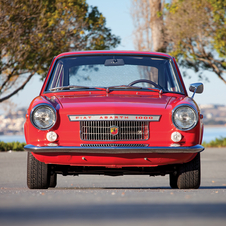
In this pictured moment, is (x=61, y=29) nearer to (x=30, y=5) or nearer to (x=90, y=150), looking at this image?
(x=30, y=5)

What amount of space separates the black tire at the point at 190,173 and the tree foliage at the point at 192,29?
15.3 m

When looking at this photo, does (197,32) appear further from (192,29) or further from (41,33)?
(41,33)

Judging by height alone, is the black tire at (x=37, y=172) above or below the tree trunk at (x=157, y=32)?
below

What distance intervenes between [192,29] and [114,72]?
15.9 meters

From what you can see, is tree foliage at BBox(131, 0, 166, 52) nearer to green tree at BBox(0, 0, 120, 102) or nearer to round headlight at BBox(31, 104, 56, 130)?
green tree at BBox(0, 0, 120, 102)

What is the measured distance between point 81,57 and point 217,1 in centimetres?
1491

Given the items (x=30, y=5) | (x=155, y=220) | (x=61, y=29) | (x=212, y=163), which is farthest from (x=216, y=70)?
(x=155, y=220)

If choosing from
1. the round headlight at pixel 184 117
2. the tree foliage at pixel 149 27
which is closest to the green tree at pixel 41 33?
the tree foliage at pixel 149 27

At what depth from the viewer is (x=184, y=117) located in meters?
5.30

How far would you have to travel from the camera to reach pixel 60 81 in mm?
6449

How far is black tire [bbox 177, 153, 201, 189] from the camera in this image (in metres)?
5.58

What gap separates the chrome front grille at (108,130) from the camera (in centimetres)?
519

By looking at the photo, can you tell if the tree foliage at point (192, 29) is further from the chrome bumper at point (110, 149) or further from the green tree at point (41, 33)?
the chrome bumper at point (110, 149)

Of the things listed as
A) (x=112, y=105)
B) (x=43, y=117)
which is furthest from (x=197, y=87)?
(x=43, y=117)
